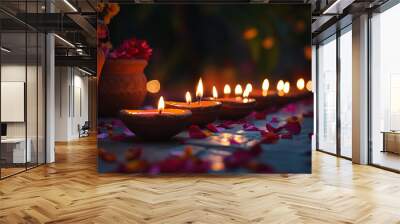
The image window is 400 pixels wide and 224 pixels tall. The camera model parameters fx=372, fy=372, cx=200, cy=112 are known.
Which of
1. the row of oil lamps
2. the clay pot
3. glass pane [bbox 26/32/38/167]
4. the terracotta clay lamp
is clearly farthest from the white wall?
the terracotta clay lamp

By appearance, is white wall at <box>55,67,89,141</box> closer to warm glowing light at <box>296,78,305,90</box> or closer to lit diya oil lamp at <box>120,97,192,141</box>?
lit diya oil lamp at <box>120,97,192,141</box>

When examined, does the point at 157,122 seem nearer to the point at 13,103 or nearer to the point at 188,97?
the point at 188,97

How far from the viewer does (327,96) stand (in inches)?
382

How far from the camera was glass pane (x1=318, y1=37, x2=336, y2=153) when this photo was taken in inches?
363

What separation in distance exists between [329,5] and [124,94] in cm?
370

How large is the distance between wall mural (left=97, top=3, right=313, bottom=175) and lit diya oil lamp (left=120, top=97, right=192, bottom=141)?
2 cm

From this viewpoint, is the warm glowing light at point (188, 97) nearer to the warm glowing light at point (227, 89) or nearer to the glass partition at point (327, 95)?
the warm glowing light at point (227, 89)

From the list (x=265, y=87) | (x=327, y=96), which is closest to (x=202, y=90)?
(x=265, y=87)

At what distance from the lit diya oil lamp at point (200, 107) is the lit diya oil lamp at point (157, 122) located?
0.12m

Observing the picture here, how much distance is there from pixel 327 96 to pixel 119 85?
586 cm

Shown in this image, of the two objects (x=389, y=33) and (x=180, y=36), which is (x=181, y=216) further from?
(x=389, y=33)

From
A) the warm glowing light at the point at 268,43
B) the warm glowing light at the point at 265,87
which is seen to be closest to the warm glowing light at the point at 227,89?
the warm glowing light at the point at 265,87

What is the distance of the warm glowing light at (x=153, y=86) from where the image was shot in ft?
→ 20.0

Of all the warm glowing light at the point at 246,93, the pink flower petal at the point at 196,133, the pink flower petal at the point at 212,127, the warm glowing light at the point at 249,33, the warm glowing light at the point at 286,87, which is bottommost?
the pink flower petal at the point at 196,133
